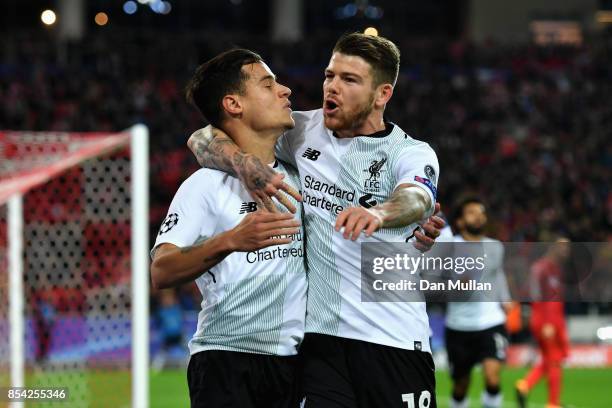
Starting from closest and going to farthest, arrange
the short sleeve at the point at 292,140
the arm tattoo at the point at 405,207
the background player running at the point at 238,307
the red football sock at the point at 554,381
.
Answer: the arm tattoo at the point at 405,207, the background player running at the point at 238,307, the short sleeve at the point at 292,140, the red football sock at the point at 554,381

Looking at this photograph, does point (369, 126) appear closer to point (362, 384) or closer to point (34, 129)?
point (362, 384)

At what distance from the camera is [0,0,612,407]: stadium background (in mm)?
23906

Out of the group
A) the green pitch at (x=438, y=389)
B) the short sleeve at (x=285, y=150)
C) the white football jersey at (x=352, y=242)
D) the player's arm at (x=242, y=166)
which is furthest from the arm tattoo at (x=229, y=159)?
the green pitch at (x=438, y=389)

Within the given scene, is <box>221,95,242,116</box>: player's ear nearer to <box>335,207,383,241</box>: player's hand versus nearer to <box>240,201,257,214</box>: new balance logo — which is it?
<box>240,201,257,214</box>: new balance logo

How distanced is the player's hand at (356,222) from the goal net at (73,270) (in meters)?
3.24

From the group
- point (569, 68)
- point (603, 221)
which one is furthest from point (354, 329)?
point (569, 68)

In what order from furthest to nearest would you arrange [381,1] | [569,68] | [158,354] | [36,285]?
[381,1]
[569,68]
[158,354]
[36,285]

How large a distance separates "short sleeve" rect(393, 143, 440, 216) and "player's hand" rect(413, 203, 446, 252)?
0.21 meters

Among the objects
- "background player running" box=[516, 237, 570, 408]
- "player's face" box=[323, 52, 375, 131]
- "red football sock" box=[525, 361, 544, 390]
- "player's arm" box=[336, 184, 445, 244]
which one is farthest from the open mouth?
"red football sock" box=[525, 361, 544, 390]

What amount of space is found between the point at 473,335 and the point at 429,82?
66.4 feet

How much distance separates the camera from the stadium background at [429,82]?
2391 centimetres

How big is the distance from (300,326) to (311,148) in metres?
0.79

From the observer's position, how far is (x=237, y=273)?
13.5 ft

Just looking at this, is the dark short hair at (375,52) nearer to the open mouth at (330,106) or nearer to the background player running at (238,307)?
the open mouth at (330,106)
